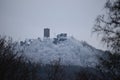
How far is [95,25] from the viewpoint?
1255 centimetres

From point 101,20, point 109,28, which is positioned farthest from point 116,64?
point 101,20

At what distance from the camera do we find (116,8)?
11516mm

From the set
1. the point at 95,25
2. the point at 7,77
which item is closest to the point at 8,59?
the point at 7,77

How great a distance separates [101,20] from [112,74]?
3.04 metres

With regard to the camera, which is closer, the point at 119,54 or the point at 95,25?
the point at 119,54

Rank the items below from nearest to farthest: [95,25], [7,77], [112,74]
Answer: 1. [112,74]
2. [95,25]
3. [7,77]

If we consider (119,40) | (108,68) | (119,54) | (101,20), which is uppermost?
(101,20)

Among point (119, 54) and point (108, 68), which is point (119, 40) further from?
point (108, 68)

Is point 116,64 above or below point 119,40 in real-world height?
below

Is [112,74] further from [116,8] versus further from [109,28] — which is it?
[116,8]

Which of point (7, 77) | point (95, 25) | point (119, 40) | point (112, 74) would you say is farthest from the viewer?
point (7, 77)

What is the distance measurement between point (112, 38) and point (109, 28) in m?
0.79

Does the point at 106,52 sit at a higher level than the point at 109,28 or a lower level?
lower

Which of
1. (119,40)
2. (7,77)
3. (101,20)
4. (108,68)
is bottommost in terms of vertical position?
(7,77)
